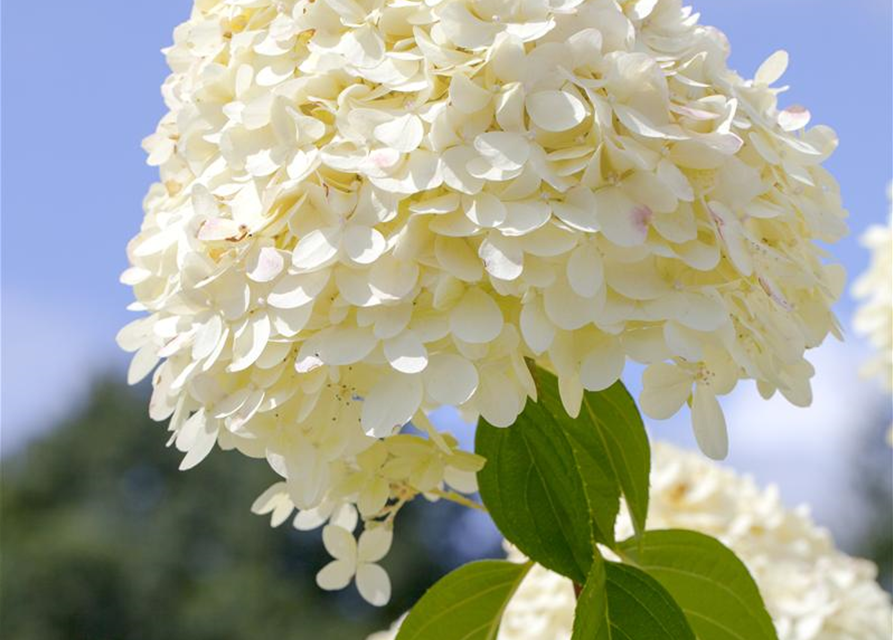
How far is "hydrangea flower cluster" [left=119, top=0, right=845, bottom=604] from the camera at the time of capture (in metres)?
0.71

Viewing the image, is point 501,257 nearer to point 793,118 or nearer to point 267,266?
point 267,266

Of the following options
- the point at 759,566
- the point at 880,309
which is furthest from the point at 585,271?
the point at 880,309

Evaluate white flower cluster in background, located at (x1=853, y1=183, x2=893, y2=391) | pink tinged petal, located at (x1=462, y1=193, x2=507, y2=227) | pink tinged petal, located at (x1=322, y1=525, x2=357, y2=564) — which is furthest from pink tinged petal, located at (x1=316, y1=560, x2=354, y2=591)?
white flower cluster in background, located at (x1=853, y1=183, x2=893, y2=391)

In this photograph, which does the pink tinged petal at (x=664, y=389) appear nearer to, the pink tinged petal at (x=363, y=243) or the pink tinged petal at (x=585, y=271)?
the pink tinged petal at (x=585, y=271)

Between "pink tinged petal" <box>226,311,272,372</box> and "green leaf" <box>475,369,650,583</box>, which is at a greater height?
"pink tinged petal" <box>226,311,272,372</box>

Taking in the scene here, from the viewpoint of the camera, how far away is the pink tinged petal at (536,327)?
0.70 metres

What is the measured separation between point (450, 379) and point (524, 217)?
108 millimetres

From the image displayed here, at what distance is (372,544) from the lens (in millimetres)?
1011

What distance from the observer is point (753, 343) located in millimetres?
782

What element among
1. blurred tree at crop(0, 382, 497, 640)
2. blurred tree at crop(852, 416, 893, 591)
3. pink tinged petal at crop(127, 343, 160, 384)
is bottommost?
blurred tree at crop(0, 382, 497, 640)

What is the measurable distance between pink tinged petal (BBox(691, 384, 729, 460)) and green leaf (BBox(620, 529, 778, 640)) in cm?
20

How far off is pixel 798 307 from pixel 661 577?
28cm

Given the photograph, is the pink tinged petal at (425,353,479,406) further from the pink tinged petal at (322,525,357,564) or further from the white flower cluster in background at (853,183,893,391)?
the white flower cluster in background at (853,183,893,391)

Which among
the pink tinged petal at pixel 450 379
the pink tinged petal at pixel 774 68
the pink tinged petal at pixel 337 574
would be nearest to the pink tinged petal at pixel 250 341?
the pink tinged petal at pixel 450 379
